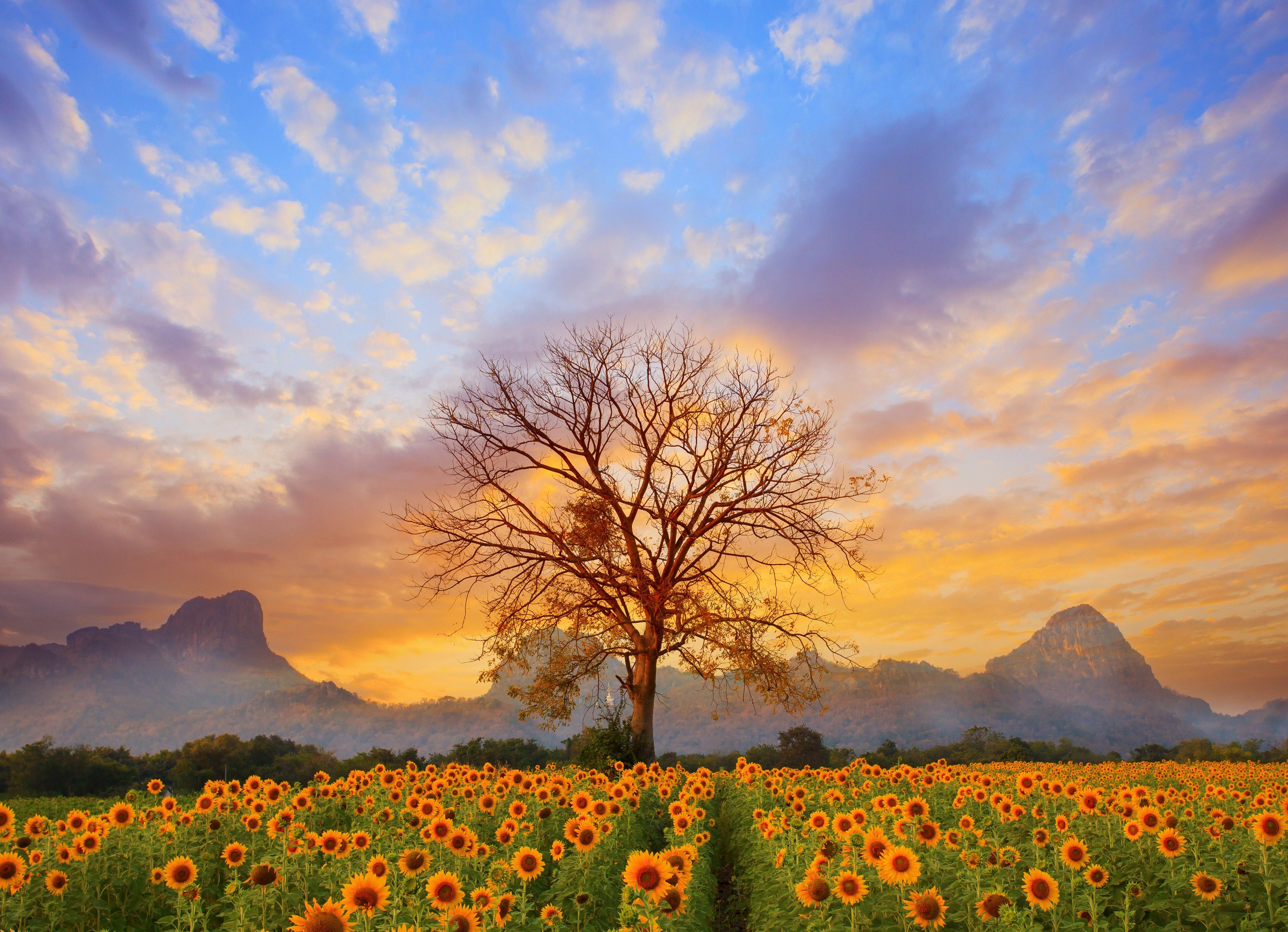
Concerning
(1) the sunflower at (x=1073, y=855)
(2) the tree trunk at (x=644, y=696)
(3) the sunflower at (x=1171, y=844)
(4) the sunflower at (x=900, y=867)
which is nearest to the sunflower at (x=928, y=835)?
(1) the sunflower at (x=1073, y=855)

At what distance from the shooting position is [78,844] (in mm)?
6109

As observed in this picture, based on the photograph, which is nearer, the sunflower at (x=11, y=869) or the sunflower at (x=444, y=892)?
the sunflower at (x=444, y=892)

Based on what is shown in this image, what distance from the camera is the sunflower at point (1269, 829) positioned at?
600 cm

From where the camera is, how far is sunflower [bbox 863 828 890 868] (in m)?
5.24

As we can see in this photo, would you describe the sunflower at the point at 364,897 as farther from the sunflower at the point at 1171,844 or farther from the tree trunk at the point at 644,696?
the tree trunk at the point at 644,696

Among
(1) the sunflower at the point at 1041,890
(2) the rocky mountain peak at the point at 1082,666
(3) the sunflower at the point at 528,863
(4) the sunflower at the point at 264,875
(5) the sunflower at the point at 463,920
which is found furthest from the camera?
(2) the rocky mountain peak at the point at 1082,666

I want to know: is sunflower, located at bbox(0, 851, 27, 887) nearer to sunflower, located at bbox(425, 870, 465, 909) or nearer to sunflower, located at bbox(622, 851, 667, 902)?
sunflower, located at bbox(425, 870, 465, 909)

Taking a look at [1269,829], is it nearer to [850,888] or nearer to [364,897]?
[850,888]

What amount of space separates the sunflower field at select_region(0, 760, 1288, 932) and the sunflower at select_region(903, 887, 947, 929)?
0.06 ft

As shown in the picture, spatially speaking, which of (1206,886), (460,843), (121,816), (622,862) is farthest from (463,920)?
(121,816)

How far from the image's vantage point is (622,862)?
7.36m

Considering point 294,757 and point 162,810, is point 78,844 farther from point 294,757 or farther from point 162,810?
point 294,757

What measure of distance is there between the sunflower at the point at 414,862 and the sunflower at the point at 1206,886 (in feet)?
18.3

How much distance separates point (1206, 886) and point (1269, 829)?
1229 mm
